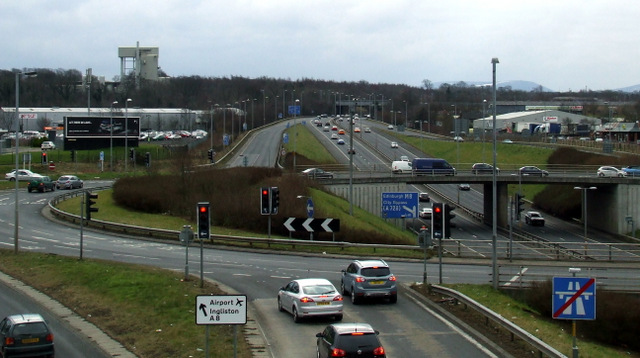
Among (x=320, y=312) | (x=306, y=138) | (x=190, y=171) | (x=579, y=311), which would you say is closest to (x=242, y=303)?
(x=579, y=311)

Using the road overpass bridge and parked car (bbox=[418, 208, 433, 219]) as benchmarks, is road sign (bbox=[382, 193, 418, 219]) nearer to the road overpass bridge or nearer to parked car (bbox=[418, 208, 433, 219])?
the road overpass bridge

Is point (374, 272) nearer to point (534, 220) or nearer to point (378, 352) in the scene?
point (378, 352)

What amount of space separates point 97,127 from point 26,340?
81627mm

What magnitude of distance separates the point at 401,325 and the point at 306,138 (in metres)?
104

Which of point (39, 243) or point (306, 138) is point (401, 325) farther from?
point (306, 138)

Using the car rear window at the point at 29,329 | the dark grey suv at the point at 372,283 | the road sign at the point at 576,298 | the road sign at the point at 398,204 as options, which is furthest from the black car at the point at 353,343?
the road sign at the point at 398,204

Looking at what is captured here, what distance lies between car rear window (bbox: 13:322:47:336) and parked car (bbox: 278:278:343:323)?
7.02 m

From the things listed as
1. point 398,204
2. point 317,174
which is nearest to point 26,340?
point 398,204

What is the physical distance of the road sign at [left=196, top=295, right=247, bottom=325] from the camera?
14.4 metres

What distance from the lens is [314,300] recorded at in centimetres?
2283

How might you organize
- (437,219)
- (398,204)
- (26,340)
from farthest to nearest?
(398,204)
(437,219)
(26,340)

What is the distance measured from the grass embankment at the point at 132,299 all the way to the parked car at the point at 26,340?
231cm

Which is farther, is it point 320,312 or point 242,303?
point 320,312

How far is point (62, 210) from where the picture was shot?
56.4 meters
